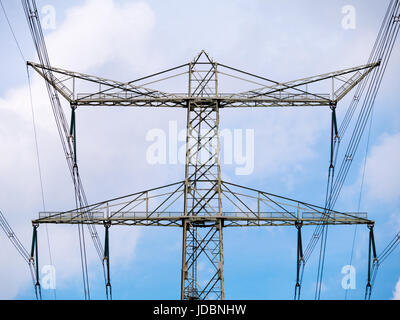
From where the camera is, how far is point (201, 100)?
71.9 m

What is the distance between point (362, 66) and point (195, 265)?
2039 cm

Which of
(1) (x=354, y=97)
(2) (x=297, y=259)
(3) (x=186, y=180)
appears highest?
(1) (x=354, y=97)

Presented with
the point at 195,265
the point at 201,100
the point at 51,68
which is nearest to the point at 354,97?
the point at 201,100

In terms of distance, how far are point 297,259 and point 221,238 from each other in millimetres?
6435

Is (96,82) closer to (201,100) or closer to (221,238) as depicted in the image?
(201,100)

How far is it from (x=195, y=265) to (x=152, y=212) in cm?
508
